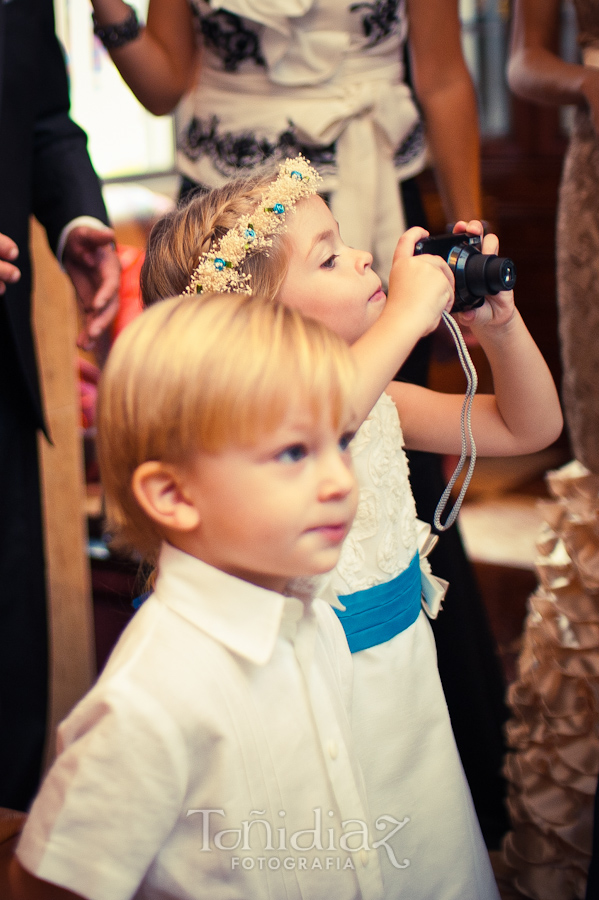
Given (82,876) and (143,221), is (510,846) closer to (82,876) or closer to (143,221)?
(82,876)

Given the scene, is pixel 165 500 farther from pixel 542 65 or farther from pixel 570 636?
pixel 542 65

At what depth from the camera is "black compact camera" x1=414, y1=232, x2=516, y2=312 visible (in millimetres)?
923

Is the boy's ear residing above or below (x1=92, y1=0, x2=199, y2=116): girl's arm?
below

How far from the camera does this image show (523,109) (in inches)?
154

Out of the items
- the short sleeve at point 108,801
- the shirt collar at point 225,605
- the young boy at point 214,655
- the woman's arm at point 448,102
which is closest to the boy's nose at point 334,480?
the young boy at point 214,655

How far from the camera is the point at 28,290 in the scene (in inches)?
61.9

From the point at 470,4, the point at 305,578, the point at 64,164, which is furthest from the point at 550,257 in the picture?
the point at 305,578

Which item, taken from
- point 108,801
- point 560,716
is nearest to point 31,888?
point 108,801

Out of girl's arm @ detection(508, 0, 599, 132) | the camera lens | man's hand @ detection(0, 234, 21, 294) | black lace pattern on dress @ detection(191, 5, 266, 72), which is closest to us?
the camera lens

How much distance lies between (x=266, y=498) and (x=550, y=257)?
3.37 meters

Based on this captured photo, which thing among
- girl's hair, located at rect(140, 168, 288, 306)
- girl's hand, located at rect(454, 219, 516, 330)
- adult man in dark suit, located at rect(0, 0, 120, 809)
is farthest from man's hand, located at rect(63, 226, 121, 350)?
girl's hand, located at rect(454, 219, 516, 330)

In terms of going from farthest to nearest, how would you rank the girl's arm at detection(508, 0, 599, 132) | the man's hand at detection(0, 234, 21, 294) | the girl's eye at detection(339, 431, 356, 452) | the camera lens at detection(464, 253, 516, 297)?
the girl's arm at detection(508, 0, 599, 132) → the man's hand at detection(0, 234, 21, 294) → the camera lens at detection(464, 253, 516, 297) → the girl's eye at detection(339, 431, 356, 452)

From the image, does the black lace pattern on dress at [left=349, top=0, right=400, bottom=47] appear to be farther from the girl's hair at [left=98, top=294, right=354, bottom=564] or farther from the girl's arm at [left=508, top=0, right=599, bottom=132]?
the girl's hair at [left=98, top=294, right=354, bottom=564]

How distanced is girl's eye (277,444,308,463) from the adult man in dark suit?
76cm
